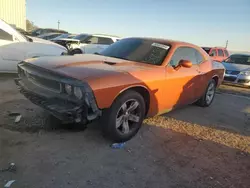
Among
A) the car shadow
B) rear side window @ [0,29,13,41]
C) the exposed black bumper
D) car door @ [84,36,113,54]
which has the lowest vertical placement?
the car shadow

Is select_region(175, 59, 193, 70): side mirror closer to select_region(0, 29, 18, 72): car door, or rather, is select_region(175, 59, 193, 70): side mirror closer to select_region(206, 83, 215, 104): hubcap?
select_region(206, 83, 215, 104): hubcap

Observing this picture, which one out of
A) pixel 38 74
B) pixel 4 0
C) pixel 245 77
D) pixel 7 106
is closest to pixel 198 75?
pixel 38 74

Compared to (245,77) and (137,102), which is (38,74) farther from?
(245,77)

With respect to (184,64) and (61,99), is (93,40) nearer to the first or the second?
(184,64)

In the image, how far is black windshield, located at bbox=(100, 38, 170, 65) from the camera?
177 inches

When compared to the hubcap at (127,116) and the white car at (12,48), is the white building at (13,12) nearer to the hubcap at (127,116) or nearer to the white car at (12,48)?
the white car at (12,48)

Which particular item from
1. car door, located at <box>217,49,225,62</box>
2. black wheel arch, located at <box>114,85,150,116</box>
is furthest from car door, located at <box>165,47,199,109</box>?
car door, located at <box>217,49,225,62</box>

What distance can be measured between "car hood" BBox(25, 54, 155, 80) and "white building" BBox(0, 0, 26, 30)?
16.8m

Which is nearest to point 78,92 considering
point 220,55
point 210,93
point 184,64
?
point 184,64

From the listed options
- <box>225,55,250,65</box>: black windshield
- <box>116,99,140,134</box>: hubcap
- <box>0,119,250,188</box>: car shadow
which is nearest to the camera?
<box>0,119,250,188</box>: car shadow

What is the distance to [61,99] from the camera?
132 inches

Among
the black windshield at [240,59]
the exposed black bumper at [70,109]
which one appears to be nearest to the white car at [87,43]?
the black windshield at [240,59]

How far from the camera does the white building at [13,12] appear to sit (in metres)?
Result: 18.3

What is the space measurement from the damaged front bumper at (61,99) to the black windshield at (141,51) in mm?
1539
